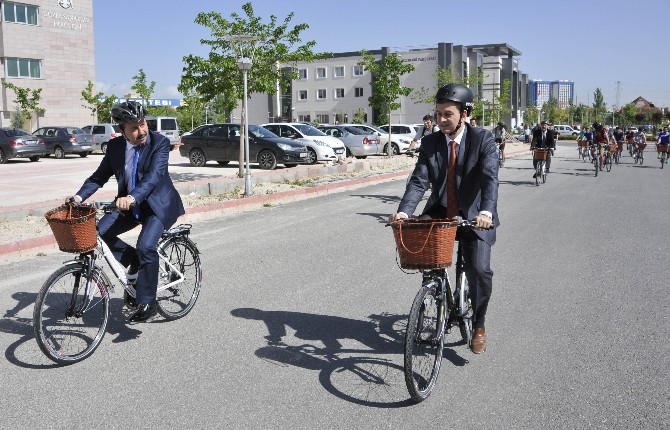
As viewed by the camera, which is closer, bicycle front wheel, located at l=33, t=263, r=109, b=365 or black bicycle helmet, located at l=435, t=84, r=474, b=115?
black bicycle helmet, located at l=435, t=84, r=474, b=115

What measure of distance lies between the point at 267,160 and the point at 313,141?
2.91 m

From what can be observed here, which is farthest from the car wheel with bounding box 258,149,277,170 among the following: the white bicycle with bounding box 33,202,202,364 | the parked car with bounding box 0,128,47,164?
the white bicycle with bounding box 33,202,202,364

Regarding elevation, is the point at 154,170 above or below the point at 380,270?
above

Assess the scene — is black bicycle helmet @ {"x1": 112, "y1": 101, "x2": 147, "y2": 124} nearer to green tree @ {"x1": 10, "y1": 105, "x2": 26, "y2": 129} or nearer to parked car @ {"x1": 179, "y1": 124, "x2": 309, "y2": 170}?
parked car @ {"x1": 179, "y1": 124, "x2": 309, "y2": 170}

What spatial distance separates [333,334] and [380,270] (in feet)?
8.14

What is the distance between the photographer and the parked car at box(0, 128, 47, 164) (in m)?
28.3

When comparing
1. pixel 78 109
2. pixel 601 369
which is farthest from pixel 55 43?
pixel 601 369

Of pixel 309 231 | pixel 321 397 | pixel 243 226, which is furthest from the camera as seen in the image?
pixel 243 226

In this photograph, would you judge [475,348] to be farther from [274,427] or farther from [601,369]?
[274,427]

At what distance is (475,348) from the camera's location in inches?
186

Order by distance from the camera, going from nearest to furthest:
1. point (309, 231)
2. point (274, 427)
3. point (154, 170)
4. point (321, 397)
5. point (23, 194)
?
point (274, 427) < point (321, 397) < point (154, 170) < point (309, 231) < point (23, 194)

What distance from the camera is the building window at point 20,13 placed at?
2082 inches

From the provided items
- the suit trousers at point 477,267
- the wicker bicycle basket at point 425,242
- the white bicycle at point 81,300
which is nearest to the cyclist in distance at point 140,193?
the white bicycle at point 81,300

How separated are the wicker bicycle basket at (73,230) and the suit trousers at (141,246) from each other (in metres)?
0.44
